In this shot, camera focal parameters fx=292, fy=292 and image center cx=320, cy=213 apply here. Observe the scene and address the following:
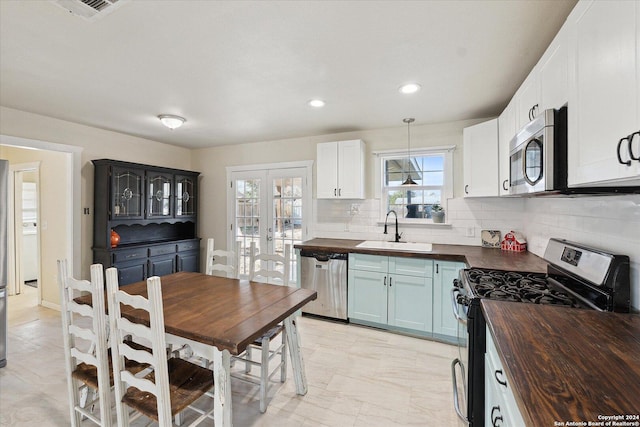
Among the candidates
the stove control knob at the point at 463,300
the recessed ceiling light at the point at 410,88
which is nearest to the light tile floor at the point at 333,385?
the stove control knob at the point at 463,300

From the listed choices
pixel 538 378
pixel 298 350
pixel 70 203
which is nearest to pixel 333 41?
pixel 538 378

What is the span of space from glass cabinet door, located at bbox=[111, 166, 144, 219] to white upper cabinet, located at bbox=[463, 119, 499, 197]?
4.21m

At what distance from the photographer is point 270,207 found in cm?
464

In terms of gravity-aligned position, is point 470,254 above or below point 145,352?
above

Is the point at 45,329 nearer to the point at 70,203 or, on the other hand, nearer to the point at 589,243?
the point at 70,203

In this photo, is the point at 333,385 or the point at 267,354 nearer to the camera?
the point at 267,354

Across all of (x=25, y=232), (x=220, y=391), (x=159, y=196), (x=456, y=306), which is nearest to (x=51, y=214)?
(x=159, y=196)

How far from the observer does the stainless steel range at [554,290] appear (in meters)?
1.35

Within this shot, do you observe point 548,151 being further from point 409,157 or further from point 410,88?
point 409,157

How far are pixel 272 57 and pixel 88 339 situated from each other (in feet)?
6.66

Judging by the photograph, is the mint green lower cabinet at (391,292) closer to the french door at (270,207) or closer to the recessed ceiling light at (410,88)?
the french door at (270,207)

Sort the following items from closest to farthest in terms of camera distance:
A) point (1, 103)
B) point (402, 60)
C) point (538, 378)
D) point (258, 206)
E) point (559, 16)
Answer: point (538, 378) → point (559, 16) → point (402, 60) → point (1, 103) → point (258, 206)

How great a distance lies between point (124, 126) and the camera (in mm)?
3779

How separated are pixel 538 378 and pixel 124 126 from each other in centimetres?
460
